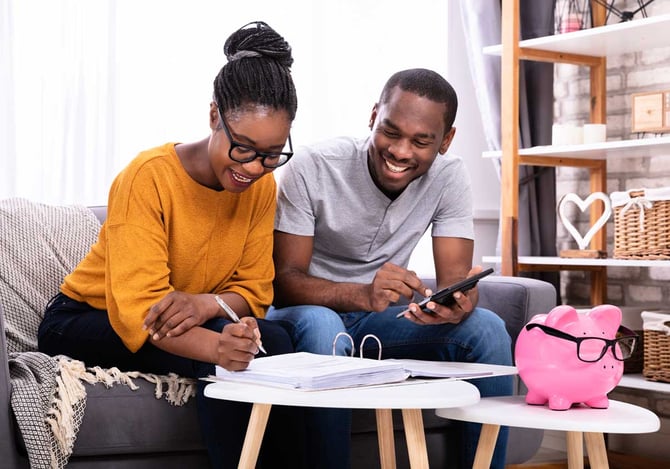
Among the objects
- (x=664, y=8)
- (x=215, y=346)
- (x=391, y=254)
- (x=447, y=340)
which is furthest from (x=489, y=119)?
(x=215, y=346)

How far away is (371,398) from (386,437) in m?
0.43

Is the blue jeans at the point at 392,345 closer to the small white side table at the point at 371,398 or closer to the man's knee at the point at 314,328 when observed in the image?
the man's knee at the point at 314,328

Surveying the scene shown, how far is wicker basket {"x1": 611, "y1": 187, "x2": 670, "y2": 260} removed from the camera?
2.70 meters

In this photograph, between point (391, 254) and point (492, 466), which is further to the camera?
point (391, 254)

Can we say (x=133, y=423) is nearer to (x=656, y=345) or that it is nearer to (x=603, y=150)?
(x=656, y=345)

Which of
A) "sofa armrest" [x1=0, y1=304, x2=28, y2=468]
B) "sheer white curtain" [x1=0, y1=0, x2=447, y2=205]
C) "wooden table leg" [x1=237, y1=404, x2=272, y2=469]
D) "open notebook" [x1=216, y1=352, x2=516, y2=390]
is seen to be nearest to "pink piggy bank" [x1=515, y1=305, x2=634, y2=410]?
"open notebook" [x1=216, y1=352, x2=516, y2=390]

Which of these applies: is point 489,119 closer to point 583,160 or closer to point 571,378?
point 583,160

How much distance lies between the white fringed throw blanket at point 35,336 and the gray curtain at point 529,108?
62.5 inches

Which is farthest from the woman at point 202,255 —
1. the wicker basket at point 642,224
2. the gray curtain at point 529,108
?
the gray curtain at point 529,108

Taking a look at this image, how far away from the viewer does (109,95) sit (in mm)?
2938

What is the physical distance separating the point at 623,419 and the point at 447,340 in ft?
1.81

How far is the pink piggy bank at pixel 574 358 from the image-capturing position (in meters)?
1.49

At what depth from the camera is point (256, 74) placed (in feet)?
5.74

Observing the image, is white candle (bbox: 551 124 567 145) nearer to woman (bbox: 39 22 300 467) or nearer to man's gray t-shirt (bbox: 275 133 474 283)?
man's gray t-shirt (bbox: 275 133 474 283)
